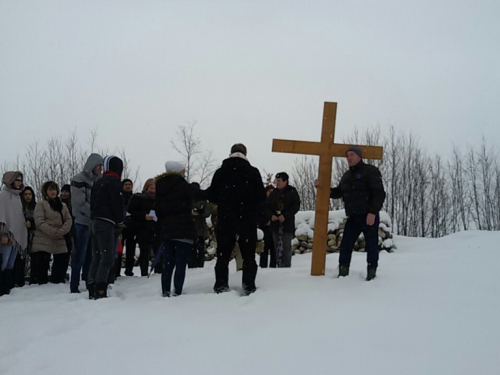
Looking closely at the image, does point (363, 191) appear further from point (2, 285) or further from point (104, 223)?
point (2, 285)

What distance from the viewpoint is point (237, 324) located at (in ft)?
12.3

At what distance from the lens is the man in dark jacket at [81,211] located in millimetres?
6227

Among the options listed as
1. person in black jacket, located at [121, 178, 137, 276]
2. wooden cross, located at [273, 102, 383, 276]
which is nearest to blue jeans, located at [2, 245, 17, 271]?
person in black jacket, located at [121, 178, 137, 276]

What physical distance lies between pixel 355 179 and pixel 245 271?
5.72ft

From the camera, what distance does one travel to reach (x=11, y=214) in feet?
21.0

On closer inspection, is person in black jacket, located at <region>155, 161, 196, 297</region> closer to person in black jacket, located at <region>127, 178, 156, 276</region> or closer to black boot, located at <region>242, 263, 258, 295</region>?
black boot, located at <region>242, 263, 258, 295</region>

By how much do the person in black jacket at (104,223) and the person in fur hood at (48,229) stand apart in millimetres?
1963

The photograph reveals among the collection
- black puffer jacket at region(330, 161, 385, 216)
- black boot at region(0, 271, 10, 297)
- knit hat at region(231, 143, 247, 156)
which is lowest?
black boot at region(0, 271, 10, 297)

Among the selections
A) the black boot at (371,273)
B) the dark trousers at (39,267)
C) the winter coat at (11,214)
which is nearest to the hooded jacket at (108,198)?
the winter coat at (11,214)

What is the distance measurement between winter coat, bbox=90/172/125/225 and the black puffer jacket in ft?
Result: 9.23

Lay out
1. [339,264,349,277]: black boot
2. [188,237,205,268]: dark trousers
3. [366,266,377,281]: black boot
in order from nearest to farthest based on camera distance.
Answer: [366,266,377,281]: black boot → [339,264,349,277]: black boot → [188,237,205,268]: dark trousers

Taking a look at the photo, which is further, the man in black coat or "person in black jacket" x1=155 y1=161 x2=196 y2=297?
"person in black jacket" x1=155 y1=161 x2=196 y2=297

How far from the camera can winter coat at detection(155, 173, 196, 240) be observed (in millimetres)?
5156

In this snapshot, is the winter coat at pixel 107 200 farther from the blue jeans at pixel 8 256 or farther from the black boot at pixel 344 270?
the black boot at pixel 344 270
